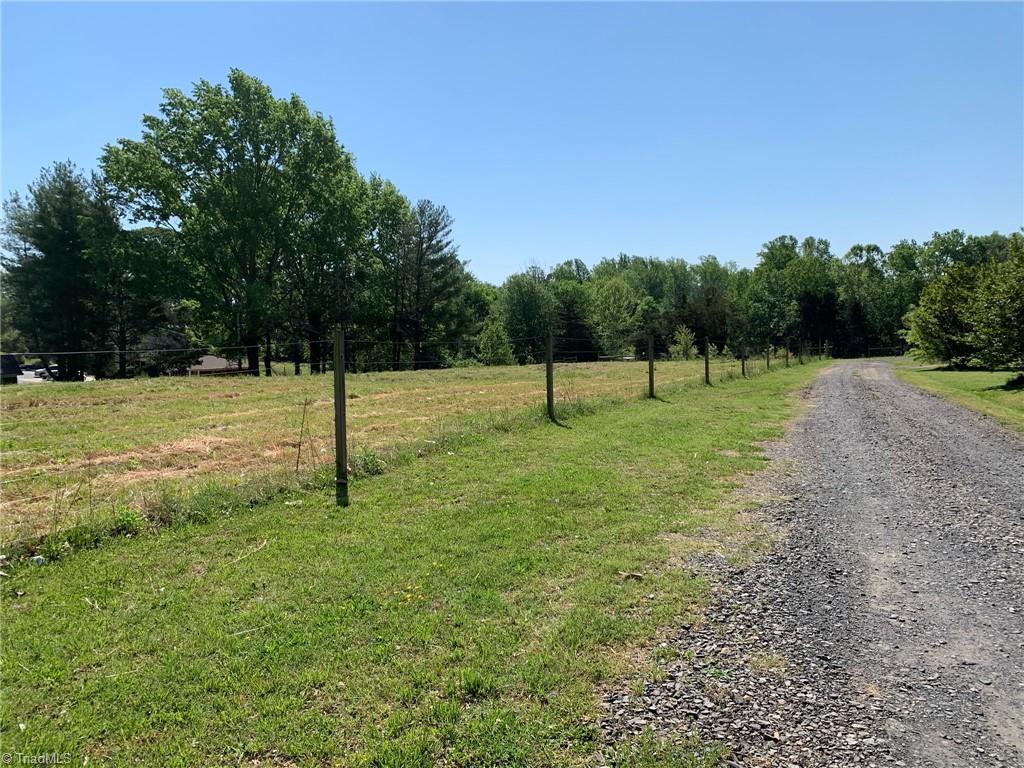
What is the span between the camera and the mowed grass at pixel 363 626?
2.45 meters

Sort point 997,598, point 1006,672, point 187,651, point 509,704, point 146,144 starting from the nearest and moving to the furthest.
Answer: point 509,704 < point 1006,672 < point 187,651 < point 997,598 < point 146,144

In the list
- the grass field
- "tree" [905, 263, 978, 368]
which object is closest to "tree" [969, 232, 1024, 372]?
"tree" [905, 263, 978, 368]

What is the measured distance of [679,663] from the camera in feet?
9.86

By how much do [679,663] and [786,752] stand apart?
2.33 feet

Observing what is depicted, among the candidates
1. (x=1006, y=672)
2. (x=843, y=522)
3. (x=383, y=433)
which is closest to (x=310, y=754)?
(x=1006, y=672)

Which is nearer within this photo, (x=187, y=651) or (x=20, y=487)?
(x=187, y=651)

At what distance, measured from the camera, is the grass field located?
6.51 meters

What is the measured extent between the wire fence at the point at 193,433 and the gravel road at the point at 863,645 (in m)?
4.99

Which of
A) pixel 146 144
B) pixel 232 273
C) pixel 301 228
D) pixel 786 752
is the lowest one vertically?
pixel 786 752

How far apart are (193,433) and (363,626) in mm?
9219

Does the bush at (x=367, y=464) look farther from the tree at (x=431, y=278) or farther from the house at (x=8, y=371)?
the tree at (x=431, y=278)

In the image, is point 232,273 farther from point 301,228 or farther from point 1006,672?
point 1006,672
